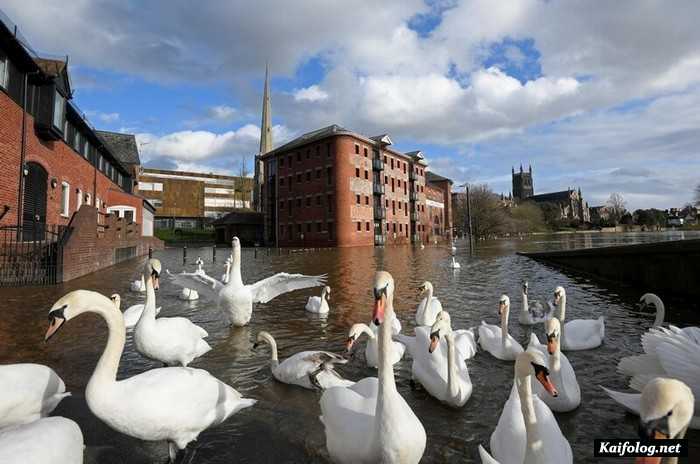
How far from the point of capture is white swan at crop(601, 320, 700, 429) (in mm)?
3303

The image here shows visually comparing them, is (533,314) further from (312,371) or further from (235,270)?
(235,270)

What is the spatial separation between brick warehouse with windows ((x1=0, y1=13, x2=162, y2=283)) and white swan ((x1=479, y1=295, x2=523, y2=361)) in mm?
13594

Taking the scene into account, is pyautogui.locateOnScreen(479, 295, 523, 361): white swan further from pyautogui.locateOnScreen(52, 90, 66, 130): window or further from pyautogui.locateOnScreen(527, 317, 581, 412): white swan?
pyautogui.locateOnScreen(52, 90, 66, 130): window

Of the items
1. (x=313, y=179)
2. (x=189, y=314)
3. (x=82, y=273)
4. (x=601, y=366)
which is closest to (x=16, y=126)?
(x=82, y=273)

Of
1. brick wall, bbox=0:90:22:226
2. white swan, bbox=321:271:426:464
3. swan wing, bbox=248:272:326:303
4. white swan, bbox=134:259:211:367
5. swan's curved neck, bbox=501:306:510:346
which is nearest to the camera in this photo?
white swan, bbox=321:271:426:464

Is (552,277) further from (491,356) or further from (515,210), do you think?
(515,210)

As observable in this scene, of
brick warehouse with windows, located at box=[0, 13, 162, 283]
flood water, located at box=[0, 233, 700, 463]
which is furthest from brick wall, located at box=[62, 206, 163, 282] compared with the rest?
flood water, located at box=[0, 233, 700, 463]

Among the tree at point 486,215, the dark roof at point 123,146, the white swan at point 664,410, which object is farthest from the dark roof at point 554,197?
the white swan at point 664,410

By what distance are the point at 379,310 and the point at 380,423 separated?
84cm

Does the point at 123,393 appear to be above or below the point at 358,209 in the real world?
below

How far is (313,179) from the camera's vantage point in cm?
4706

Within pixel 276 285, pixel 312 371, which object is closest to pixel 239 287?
pixel 276 285

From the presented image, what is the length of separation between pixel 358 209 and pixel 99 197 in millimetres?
27714

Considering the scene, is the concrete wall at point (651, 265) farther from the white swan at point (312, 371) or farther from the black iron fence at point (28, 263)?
the black iron fence at point (28, 263)
